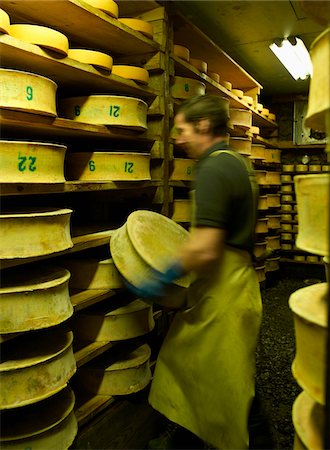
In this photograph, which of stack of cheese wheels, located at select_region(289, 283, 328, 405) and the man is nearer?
stack of cheese wheels, located at select_region(289, 283, 328, 405)

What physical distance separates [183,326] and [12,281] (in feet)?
2.91

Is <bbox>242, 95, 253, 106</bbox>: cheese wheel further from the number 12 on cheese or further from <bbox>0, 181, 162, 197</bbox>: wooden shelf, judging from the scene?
the number 12 on cheese

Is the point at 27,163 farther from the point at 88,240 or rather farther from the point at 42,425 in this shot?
the point at 42,425

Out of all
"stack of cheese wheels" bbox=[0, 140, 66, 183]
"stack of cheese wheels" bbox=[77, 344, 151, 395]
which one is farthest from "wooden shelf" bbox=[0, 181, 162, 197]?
"stack of cheese wheels" bbox=[77, 344, 151, 395]

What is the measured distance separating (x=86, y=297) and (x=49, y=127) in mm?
1002

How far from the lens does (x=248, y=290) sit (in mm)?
2010

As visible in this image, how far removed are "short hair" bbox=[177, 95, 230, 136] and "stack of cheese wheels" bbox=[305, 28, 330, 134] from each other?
76 centimetres

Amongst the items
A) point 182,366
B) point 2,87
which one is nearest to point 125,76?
point 2,87

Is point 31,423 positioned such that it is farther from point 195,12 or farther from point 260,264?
point 260,264

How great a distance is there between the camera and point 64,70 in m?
2.46

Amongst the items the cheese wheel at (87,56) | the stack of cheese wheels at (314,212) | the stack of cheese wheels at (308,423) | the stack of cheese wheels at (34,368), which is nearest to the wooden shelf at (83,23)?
the cheese wheel at (87,56)

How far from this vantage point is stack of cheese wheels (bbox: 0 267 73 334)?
195cm

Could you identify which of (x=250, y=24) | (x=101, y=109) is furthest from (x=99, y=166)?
(x=250, y=24)

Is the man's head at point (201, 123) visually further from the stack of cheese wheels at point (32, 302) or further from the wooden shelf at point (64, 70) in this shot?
the stack of cheese wheels at point (32, 302)
